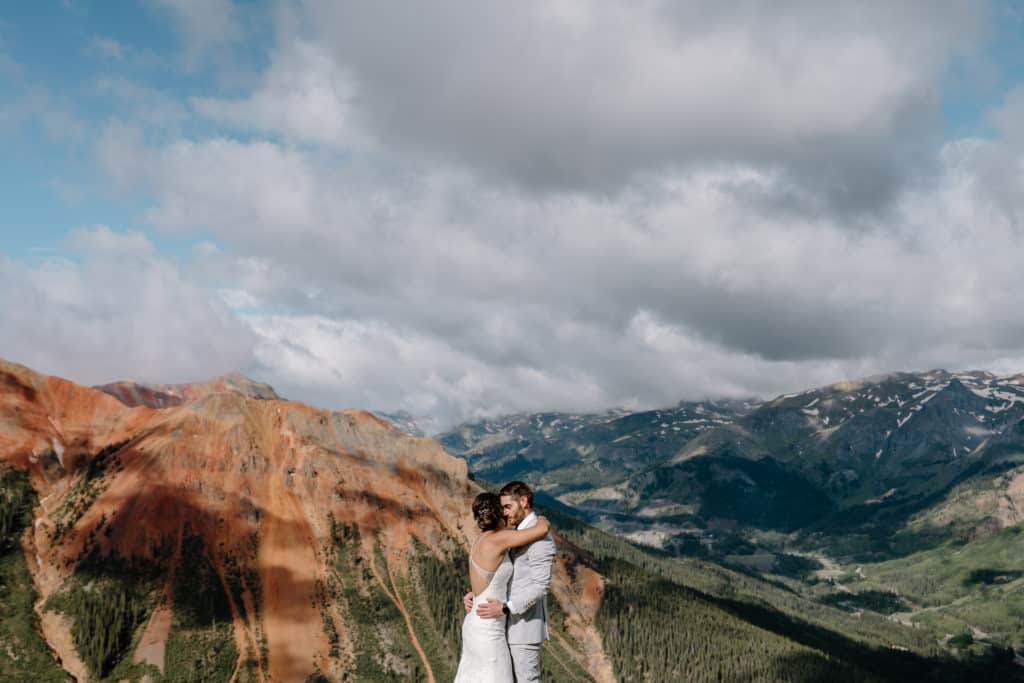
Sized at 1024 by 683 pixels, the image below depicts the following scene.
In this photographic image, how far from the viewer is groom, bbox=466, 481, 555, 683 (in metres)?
13.1

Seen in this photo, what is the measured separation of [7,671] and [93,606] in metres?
24.0

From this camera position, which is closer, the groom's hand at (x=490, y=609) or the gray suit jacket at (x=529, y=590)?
the groom's hand at (x=490, y=609)

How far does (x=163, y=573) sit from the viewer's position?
174 m

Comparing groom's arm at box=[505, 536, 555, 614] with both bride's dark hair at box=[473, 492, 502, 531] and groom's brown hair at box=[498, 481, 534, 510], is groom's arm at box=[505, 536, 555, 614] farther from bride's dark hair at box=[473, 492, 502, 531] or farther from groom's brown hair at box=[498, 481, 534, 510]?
groom's brown hair at box=[498, 481, 534, 510]

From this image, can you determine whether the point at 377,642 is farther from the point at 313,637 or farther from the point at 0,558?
the point at 0,558

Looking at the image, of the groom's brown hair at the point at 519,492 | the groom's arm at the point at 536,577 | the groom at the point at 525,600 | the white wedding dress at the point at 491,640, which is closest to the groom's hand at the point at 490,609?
the groom at the point at 525,600

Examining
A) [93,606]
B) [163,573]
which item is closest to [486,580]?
[93,606]

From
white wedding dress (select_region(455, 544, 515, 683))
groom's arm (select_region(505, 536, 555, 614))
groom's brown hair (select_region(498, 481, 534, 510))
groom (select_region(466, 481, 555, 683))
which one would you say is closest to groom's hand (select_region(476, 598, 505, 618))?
groom (select_region(466, 481, 555, 683))

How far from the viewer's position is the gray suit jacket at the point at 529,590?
13206mm

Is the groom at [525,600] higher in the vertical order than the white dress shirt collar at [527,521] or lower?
lower

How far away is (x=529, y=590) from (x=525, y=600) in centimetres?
22

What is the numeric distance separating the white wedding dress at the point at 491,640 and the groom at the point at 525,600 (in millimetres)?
206

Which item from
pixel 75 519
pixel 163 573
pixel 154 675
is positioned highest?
pixel 75 519

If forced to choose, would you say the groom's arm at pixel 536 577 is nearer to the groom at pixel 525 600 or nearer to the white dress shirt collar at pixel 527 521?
the groom at pixel 525 600
